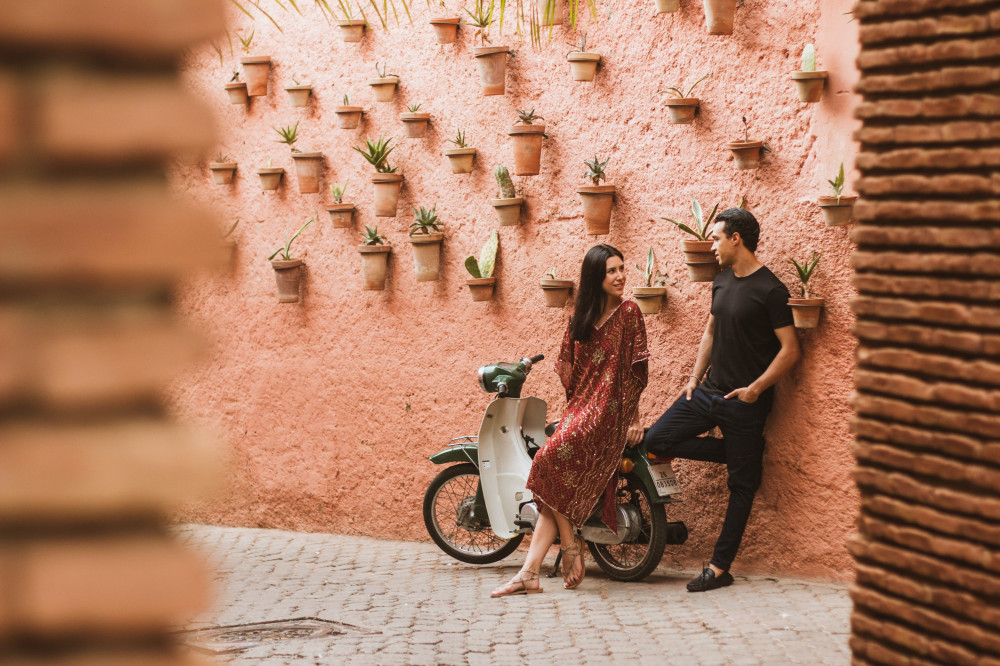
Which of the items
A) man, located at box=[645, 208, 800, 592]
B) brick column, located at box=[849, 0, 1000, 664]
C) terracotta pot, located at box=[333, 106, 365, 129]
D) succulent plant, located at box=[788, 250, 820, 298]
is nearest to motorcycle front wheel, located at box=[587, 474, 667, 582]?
man, located at box=[645, 208, 800, 592]

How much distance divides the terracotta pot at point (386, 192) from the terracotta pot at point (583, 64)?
1.56 m

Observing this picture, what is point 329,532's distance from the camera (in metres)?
8.57

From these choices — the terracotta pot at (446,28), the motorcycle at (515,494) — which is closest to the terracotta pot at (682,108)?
the motorcycle at (515,494)

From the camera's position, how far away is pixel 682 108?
6664 mm

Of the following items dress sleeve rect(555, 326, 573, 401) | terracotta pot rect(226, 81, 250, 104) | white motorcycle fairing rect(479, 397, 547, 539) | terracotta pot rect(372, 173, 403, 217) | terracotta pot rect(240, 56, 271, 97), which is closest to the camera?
dress sleeve rect(555, 326, 573, 401)

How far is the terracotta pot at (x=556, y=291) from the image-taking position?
7250mm

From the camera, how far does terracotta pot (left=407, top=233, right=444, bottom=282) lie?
7.82 meters

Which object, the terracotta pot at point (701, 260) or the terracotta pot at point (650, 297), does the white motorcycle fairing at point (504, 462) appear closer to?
the terracotta pot at point (650, 297)

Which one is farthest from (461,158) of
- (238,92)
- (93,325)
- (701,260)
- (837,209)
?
(93,325)

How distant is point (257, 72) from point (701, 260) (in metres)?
4.06

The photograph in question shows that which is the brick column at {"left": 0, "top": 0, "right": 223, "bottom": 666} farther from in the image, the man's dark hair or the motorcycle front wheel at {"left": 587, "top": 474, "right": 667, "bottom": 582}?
the motorcycle front wheel at {"left": 587, "top": 474, "right": 667, "bottom": 582}

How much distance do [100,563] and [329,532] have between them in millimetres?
7452

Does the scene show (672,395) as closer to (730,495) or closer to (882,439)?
(730,495)

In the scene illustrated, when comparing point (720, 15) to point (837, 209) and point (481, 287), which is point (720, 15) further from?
point (481, 287)
